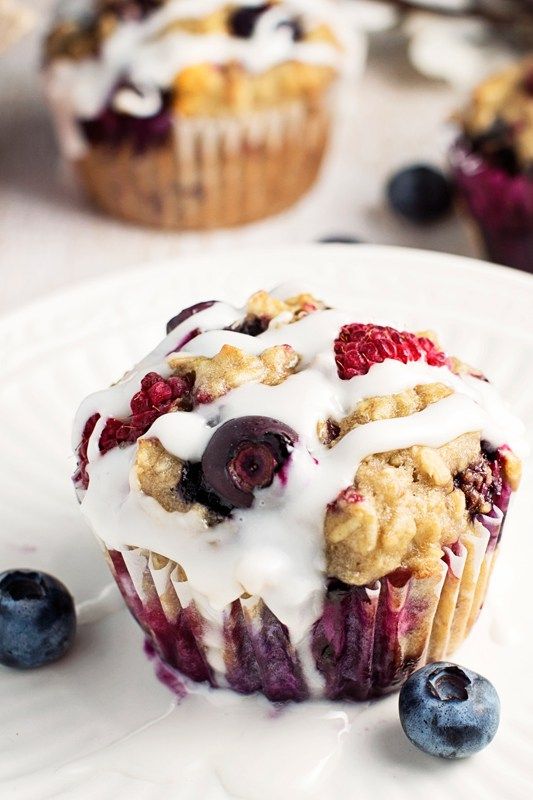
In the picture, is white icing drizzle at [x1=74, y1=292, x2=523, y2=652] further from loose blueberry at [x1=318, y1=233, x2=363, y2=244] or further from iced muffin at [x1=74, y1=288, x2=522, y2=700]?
loose blueberry at [x1=318, y1=233, x2=363, y2=244]

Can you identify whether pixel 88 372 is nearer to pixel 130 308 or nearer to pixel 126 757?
pixel 130 308

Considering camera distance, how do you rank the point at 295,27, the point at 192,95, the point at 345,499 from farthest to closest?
the point at 295,27, the point at 192,95, the point at 345,499

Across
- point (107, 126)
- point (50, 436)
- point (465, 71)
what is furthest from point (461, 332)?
point (465, 71)

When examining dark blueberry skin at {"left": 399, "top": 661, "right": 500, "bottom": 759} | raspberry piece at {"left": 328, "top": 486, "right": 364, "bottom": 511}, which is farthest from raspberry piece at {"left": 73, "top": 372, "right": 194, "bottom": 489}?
dark blueberry skin at {"left": 399, "top": 661, "right": 500, "bottom": 759}

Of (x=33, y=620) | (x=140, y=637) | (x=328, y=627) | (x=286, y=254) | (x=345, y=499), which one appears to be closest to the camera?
(x=345, y=499)

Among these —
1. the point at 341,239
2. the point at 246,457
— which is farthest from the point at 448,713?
the point at 341,239

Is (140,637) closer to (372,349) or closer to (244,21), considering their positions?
(372,349)

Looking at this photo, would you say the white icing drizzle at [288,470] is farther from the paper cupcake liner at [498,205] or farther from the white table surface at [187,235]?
the white table surface at [187,235]
